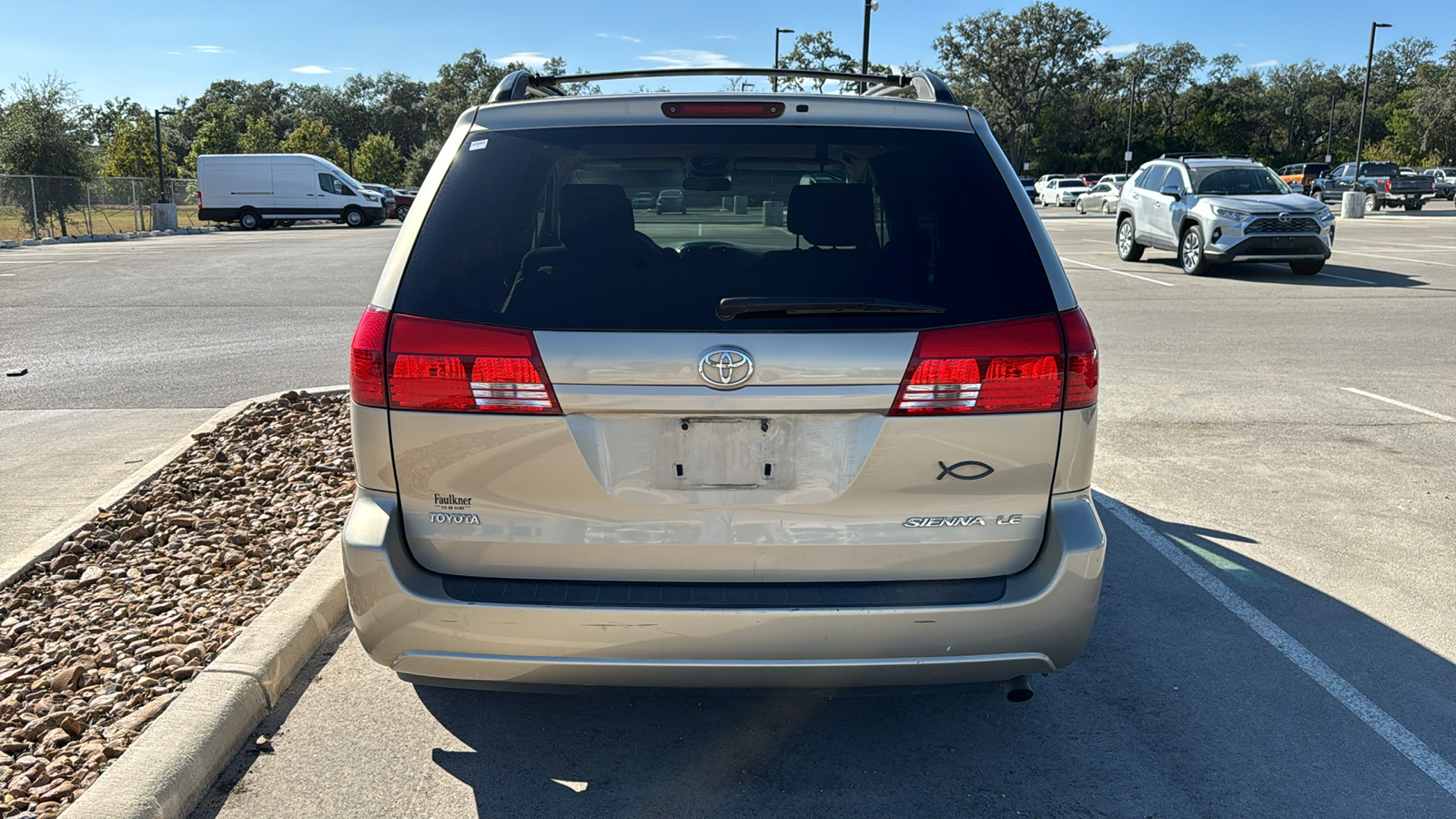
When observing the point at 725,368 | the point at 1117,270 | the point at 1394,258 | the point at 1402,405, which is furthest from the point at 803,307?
the point at 1394,258

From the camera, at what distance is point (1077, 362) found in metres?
2.78

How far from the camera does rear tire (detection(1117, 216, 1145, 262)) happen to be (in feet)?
68.5

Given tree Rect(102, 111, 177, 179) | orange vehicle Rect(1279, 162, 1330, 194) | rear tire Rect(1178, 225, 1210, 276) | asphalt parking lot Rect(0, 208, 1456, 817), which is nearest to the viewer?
asphalt parking lot Rect(0, 208, 1456, 817)

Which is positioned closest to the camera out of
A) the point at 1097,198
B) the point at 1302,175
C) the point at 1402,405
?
the point at 1402,405

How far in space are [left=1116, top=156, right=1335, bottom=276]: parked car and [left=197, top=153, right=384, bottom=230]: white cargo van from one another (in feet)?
110

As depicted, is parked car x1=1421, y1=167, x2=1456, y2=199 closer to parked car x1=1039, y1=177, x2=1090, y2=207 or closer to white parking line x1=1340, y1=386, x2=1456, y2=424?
parked car x1=1039, y1=177, x2=1090, y2=207

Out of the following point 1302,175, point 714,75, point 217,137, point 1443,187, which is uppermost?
point 217,137

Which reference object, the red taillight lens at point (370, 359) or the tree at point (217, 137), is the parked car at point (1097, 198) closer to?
the red taillight lens at point (370, 359)

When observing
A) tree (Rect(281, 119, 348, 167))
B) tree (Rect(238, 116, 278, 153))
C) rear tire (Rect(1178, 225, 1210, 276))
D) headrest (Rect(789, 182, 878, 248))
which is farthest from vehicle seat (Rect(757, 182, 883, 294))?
tree (Rect(238, 116, 278, 153))

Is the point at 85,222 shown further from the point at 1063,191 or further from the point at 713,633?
the point at 1063,191

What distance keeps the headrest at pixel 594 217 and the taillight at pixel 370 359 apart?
52 cm

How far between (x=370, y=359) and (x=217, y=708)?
4.09ft

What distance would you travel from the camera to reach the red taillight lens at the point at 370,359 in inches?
108

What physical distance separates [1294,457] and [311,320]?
35.3 feet
